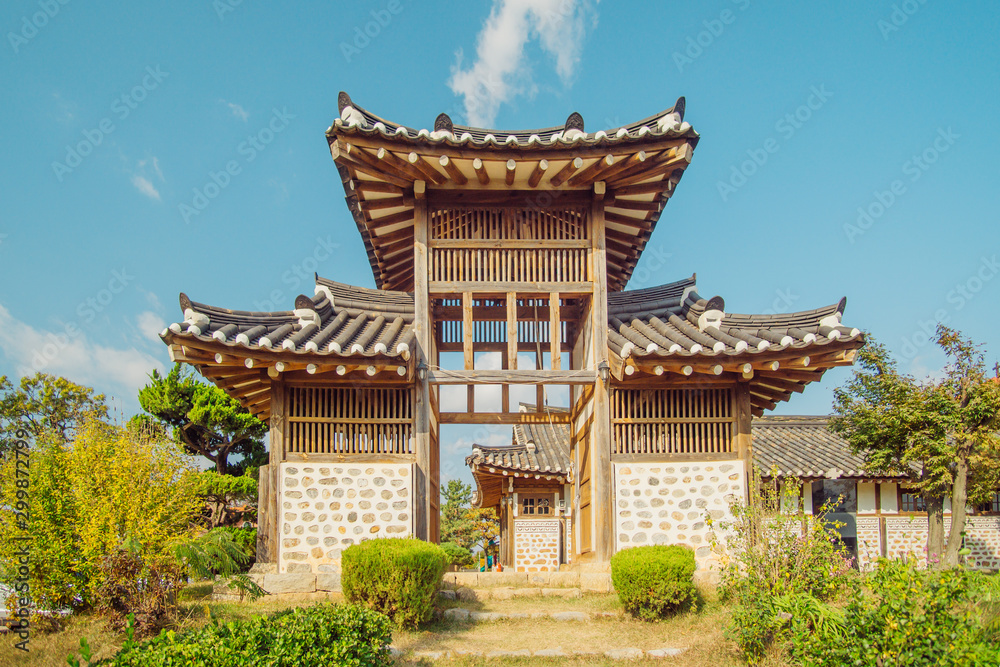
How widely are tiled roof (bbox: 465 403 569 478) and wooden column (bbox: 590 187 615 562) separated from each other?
6.43 m

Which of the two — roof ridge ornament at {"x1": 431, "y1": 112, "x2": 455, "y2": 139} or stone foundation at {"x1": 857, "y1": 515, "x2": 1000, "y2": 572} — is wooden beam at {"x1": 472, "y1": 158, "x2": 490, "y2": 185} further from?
stone foundation at {"x1": 857, "y1": 515, "x2": 1000, "y2": 572}

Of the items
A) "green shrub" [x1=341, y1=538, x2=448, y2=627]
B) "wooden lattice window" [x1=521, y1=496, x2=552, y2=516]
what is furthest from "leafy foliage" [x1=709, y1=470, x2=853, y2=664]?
"wooden lattice window" [x1=521, y1=496, x2=552, y2=516]

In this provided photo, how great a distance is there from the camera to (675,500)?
10.6m

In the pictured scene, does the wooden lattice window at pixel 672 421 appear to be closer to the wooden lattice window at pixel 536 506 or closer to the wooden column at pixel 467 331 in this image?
the wooden column at pixel 467 331

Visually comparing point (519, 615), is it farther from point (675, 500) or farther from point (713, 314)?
point (713, 314)

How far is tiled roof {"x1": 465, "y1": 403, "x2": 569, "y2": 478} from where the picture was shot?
18641mm

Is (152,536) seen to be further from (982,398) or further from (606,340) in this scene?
(982,398)

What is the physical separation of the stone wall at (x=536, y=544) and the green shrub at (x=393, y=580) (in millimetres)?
12094

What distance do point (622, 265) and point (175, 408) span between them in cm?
1161

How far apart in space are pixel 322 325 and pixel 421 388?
1.83 m

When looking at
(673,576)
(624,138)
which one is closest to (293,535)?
(673,576)

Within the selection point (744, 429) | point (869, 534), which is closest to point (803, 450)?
point (869, 534)

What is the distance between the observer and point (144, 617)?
757 centimetres

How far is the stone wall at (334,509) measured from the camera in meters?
10.2
